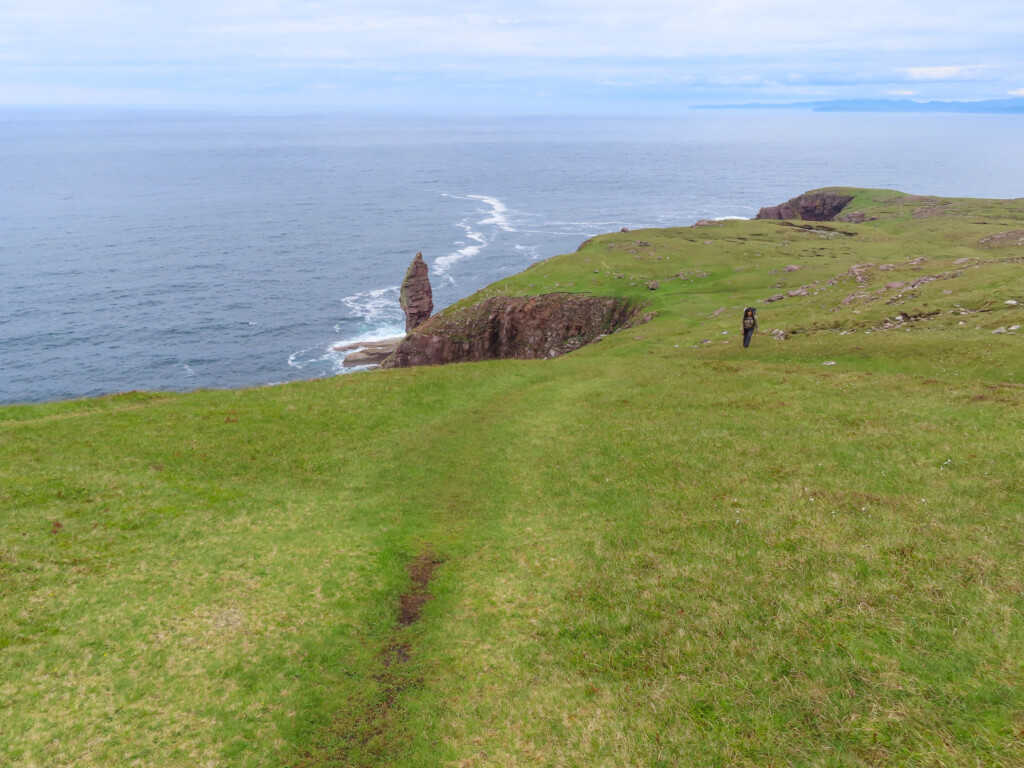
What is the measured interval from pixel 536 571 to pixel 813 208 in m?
199

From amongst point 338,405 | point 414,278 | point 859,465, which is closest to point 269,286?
point 414,278

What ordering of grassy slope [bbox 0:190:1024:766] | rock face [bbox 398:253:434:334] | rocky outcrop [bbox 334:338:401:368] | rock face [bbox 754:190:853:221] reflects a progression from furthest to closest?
1. rock face [bbox 754:190:853:221]
2. rocky outcrop [bbox 334:338:401:368]
3. rock face [bbox 398:253:434:334]
4. grassy slope [bbox 0:190:1024:766]

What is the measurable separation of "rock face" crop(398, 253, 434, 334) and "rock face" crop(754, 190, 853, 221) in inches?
4787

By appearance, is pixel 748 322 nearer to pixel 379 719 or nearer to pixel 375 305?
pixel 379 719

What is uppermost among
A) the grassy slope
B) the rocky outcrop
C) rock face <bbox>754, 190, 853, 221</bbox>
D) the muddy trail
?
rock face <bbox>754, 190, 853, 221</bbox>

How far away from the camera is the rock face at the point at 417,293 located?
358ft

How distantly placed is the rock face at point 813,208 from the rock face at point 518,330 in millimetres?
122611

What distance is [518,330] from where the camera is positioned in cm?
8594

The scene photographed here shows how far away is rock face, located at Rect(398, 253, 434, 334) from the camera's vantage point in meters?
109

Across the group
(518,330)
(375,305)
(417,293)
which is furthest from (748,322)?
(375,305)

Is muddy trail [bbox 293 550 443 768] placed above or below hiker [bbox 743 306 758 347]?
below

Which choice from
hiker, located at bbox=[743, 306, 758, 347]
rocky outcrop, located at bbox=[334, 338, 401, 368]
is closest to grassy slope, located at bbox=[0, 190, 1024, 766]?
hiker, located at bbox=[743, 306, 758, 347]

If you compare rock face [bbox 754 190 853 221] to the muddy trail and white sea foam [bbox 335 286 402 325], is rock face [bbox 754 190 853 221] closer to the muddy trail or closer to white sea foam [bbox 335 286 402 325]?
white sea foam [bbox 335 286 402 325]

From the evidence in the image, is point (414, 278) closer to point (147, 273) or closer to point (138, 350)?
point (138, 350)
